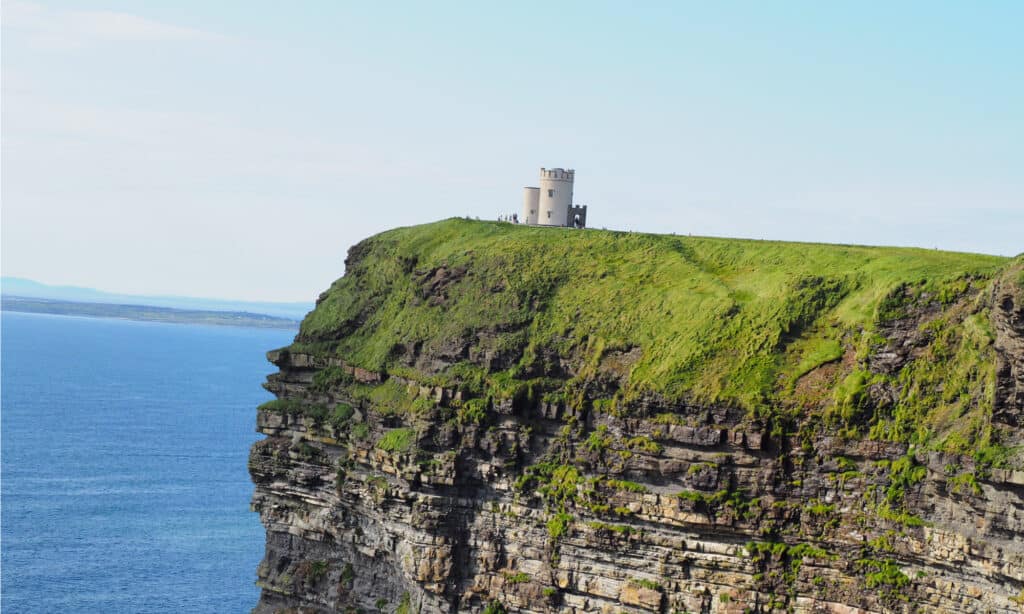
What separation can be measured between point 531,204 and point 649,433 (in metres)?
30.9

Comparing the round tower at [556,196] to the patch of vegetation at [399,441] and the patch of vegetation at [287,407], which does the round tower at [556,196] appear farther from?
the patch of vegetation at [399,441]

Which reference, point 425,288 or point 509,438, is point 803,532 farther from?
point 425,288

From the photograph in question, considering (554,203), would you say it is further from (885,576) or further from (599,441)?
(885,576)

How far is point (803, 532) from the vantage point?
1853 inches

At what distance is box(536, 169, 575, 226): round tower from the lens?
254 feet

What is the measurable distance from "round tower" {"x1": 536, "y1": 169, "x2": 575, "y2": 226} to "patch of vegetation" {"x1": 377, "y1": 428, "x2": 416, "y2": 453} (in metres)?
24.0

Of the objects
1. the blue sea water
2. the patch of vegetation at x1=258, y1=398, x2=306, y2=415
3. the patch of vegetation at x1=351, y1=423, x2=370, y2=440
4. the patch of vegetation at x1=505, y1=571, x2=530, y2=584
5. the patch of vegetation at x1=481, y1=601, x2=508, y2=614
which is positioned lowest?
the blue sea water

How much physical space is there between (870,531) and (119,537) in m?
68.6

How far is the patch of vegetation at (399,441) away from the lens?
58.1 metres

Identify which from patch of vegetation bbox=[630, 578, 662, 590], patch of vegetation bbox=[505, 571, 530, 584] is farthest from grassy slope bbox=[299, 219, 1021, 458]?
patch of vegetation bbox=[505, 571, 530, 584]

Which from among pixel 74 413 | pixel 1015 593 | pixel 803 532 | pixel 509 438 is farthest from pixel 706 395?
pixel 74 413

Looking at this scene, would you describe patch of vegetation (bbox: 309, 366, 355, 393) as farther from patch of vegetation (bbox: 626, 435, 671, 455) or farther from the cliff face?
patch of vegetation (bbox: 626, 435, 671, 455)

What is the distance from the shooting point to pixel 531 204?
259ft

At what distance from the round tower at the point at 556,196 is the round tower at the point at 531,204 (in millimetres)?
463
